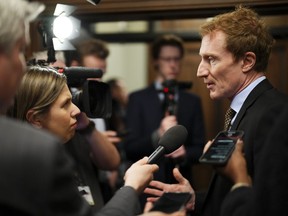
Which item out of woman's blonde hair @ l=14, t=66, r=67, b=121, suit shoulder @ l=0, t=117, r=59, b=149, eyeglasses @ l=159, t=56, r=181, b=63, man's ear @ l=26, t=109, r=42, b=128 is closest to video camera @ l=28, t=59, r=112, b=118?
woman's blonde hair @ l=14, t=66, r=67, b=121

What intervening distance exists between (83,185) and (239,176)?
0.91 metres

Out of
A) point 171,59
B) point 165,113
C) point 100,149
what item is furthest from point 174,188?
point 171,59

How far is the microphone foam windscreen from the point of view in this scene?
1377 millimetres

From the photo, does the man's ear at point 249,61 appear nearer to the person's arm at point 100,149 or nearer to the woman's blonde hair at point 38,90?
the woman's blonde hair at point 38,90

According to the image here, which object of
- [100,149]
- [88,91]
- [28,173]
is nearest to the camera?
[28,173]

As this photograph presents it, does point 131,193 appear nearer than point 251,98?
Yes

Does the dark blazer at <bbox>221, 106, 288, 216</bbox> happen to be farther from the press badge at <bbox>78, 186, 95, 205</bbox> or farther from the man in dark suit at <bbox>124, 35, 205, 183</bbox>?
the man in dark suit at <bbox>124, 35, 205, 183</bbox>

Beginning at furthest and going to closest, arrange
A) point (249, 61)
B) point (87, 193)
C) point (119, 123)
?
point (119, 123) → point (87, 193) → point (249, 61)

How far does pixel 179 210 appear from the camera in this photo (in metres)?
1.12

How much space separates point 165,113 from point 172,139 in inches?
48.8

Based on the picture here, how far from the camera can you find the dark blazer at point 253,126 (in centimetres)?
119

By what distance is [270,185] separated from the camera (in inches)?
42.3

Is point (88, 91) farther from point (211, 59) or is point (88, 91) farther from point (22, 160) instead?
→ point (22, 160)

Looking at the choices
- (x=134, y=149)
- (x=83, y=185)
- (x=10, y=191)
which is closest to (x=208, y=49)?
(x=83, y=185)
